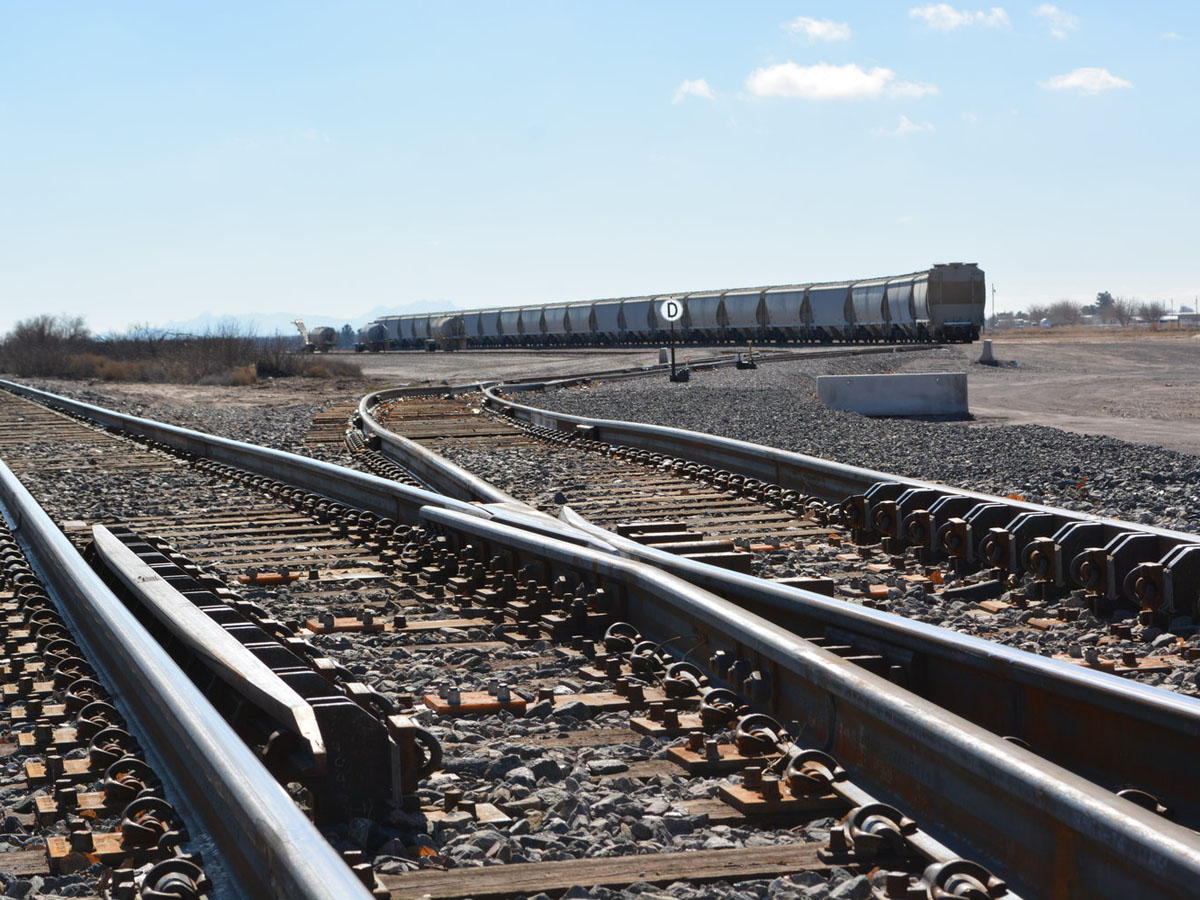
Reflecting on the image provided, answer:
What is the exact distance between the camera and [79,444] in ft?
56.0

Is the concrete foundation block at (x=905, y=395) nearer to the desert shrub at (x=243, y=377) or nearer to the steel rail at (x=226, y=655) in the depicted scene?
the steel rail at (x=226, y=655)

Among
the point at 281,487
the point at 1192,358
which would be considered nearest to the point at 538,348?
the point at 1192,358

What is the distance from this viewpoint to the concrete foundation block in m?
20.8

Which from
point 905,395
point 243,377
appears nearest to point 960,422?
point 905,395

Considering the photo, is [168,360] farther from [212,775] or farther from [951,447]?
[212,775]

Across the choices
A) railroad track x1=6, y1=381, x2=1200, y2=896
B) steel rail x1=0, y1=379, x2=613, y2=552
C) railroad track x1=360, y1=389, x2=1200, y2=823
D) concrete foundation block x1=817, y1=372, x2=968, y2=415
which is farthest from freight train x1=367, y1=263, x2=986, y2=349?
railroad track x1=6, y1=381, x2=1200, y2=896

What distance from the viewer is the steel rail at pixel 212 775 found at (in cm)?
254

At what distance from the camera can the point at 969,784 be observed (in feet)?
10.5

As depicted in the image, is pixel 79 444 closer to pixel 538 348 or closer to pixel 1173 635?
pixel 1173 635

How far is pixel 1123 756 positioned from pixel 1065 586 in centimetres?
302

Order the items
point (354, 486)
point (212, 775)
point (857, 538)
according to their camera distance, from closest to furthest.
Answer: point (212, 775), point (857, 538), point (354, 486)

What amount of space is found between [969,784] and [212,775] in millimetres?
1746

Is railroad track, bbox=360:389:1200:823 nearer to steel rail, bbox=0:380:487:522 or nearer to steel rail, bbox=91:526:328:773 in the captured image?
steel rail, bbox=0:380:487:522

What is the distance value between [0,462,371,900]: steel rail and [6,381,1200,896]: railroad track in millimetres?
A: 227
